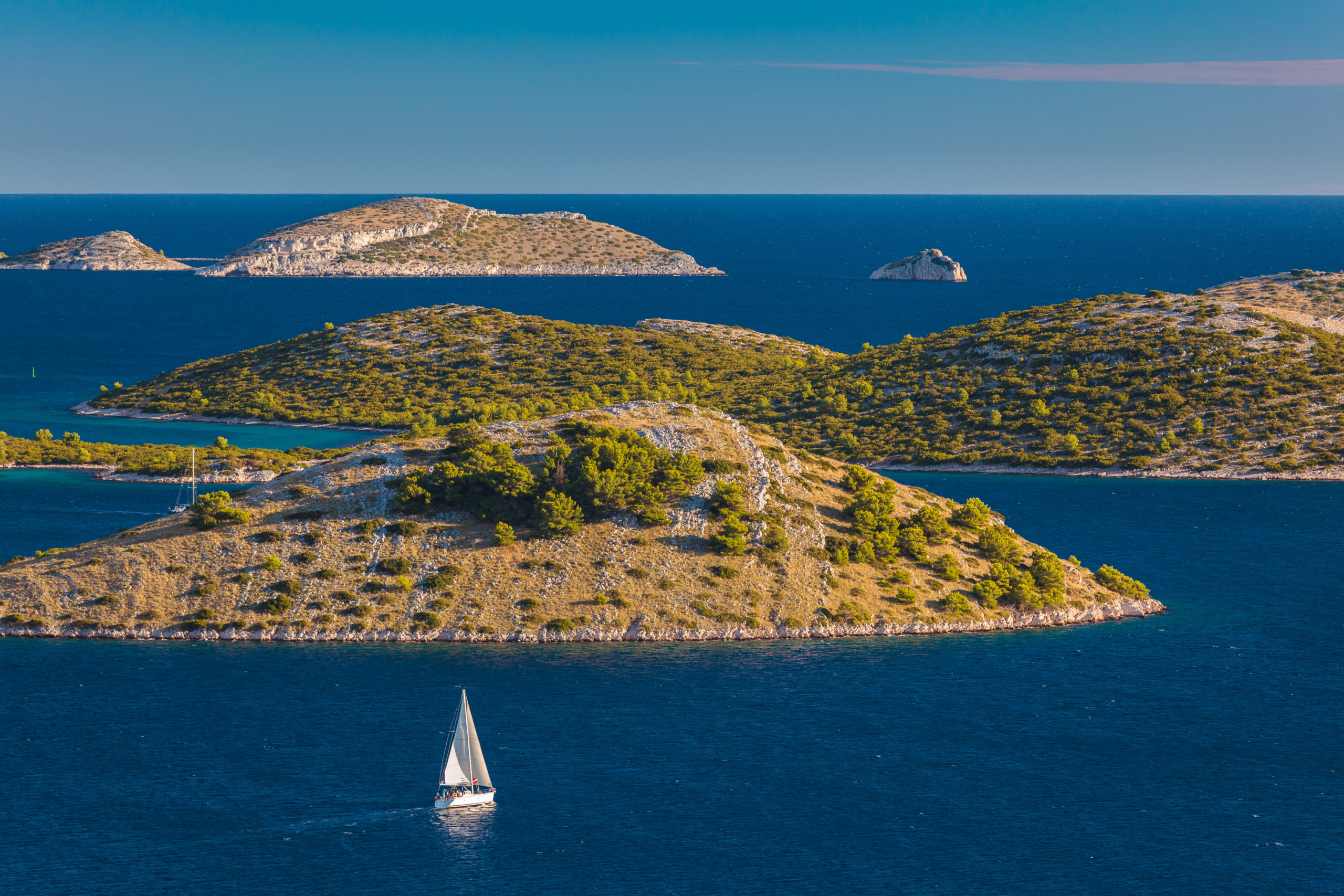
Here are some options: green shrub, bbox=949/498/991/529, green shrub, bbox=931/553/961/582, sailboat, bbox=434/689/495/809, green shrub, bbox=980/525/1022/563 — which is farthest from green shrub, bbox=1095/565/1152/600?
sailboat, bbox=434/689/495/809

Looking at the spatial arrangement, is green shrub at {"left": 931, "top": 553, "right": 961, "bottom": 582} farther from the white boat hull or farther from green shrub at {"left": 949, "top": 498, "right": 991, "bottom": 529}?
the white boat hull

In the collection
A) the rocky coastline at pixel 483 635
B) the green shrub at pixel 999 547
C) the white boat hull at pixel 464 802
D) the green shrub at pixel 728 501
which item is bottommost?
the white boat hull at pixel 464 802

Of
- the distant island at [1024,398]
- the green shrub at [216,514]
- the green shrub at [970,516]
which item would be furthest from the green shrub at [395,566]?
the distant island at [1024,398]

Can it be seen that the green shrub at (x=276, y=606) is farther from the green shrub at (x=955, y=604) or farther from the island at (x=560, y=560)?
the green shrub at (x=955, y=604)

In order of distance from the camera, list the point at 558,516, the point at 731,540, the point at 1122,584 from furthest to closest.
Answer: the point at 1122,584 < the point at 558,516 < the point at 731,540

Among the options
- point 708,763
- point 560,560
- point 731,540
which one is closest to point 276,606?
point 560,560

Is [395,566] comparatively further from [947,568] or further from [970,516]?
[970,516]
